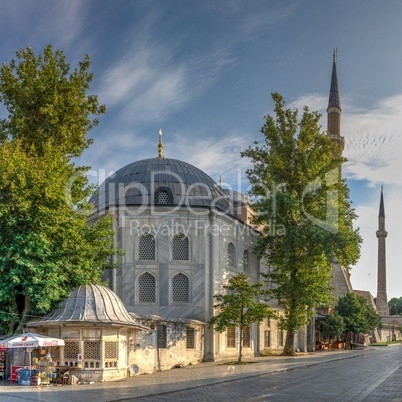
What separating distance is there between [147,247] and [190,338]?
594 centimetres

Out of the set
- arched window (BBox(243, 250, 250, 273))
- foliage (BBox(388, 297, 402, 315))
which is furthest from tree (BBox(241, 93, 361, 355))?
foliage (BBox(388, 297, 402, 315))

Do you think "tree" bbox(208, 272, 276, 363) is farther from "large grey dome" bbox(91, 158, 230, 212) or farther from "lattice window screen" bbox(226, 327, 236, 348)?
"large grey dome" bbox(91, 158, 230, 212)

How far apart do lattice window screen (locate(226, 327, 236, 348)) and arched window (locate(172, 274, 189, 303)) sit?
11.0 feet

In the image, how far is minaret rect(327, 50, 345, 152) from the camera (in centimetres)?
6712

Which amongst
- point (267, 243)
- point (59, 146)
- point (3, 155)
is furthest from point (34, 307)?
point (267, 243)

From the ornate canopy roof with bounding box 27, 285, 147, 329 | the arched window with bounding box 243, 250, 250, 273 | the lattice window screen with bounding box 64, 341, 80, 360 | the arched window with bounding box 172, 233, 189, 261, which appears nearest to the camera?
the ornate canopy roof with bounding box 27, 285, 147, 329

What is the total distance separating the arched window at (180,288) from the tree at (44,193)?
7252 millimetres

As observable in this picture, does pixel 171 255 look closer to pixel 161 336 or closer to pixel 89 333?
pixel 161 336

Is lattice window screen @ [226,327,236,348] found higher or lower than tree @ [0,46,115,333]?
lower

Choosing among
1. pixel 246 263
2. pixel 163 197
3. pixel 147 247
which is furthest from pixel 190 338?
pixel 163 197

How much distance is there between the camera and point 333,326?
49.4 meters

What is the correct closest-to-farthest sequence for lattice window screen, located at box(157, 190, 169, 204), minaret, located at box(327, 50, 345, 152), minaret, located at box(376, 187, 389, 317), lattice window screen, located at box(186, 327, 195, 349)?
lattice window screen, located at box(186, 327, 195, 349) < lattice window screen, located at box(157, 190, 169, 204) < minaret, located at box(327, 50, 345, 152) < minaret, located at box(376, 187, 389, 317)

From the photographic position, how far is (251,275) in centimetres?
3656

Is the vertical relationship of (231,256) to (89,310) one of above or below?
above
